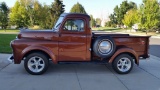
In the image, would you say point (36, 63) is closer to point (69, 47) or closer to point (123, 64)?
point (69, 47)

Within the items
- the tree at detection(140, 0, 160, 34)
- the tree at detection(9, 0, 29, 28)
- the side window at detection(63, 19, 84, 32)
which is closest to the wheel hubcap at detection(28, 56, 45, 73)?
the side window at detection(63, 19, 84, 32)

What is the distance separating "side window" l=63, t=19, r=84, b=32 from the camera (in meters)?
7.42

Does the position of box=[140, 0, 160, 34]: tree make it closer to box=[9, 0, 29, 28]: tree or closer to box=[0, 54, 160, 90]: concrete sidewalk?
box=[0, 54, 160, 90]: concrete sidewalk

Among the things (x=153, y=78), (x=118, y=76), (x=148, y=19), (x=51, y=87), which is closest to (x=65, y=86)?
(x=51, y=87)

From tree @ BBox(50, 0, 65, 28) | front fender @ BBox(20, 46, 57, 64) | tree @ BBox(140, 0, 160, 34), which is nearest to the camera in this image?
→ front fender @ BBox(20, 46, 57, 64)

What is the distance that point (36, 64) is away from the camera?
7246mm

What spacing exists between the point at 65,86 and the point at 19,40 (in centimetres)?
230

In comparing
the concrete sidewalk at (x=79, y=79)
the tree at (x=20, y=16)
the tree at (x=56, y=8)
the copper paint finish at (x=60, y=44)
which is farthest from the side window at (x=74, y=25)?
the tree at (x=20, y=16)

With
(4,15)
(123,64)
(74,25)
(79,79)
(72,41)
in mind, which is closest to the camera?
(79,79)

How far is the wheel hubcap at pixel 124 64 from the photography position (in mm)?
7609

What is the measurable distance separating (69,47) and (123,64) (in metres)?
1.92

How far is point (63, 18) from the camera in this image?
24.7 ft

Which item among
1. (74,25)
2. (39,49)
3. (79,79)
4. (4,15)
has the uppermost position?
(4,15)

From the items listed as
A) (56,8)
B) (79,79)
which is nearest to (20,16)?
(56,8)
